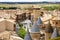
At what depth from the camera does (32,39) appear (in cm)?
1856

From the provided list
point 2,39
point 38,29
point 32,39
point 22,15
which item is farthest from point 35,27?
point 22,15

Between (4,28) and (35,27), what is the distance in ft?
13.0

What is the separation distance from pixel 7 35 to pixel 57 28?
3536 mm

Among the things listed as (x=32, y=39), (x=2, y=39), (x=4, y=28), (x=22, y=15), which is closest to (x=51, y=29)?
(x=32, y=39)

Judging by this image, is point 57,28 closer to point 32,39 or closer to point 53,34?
point 53,34

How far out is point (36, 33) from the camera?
2003cm

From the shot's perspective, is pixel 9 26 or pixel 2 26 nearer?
pixel 2 26

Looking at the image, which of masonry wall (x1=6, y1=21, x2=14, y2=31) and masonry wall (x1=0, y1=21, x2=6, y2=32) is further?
masonry wall (x1=6, y1=21, x2=14, y2=31)

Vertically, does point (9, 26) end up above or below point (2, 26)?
below

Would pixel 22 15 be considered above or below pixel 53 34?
below

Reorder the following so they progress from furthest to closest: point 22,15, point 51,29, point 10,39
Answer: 1. point 22,15
2. point 10,39
3. point 51,29

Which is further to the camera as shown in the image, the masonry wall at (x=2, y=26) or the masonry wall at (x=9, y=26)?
the masonry wall at (x=9, y=26)

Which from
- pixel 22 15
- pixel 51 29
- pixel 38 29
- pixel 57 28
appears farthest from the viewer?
pixel 22 15

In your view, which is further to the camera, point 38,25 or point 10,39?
point 38,25
